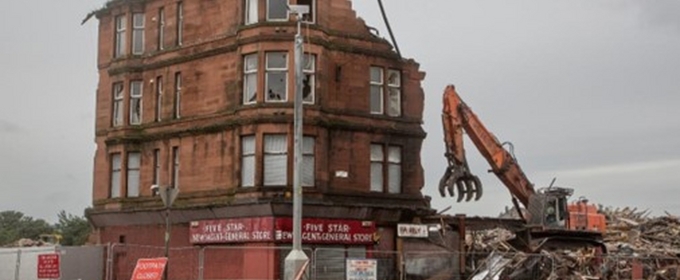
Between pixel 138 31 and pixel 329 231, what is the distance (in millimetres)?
14408

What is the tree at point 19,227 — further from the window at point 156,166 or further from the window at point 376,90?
the window at point 376,90

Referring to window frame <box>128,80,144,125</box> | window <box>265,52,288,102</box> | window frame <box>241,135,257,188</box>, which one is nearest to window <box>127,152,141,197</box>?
window frame <box>128,80,144,125</box>

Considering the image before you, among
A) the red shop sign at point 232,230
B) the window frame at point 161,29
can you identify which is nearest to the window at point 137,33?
the window frame at point 161,29

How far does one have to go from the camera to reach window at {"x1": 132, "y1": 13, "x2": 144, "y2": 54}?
43875 mm

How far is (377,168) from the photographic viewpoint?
40.1 metres

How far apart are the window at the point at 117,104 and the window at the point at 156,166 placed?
317 cm

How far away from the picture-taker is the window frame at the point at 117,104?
144 feet

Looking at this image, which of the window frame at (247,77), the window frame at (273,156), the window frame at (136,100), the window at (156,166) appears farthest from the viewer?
the window frame at (136,100)

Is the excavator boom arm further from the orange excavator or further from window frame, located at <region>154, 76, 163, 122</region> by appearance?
window frame, located at <region>154, 76, 163, 122</region>

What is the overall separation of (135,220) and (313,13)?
40.9 feet

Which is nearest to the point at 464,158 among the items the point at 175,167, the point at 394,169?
the point at 394,169

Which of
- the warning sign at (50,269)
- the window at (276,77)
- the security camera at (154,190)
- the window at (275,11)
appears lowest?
the warning sign at (50,269)

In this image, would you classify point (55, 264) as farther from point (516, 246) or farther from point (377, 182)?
point (516, 246)

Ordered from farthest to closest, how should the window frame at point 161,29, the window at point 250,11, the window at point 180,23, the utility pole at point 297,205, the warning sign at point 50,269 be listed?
1. the window frame at point 161,29
2. the window at point 180,23
3. the window at point 250,11
4. the warning sign at point 50,269
5. the utility pole at point 297,205
